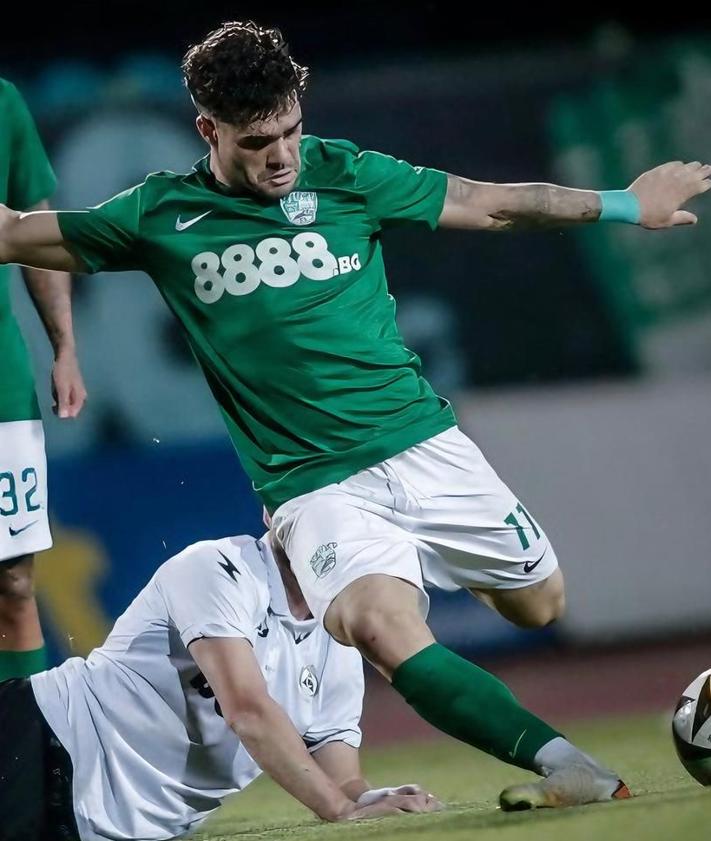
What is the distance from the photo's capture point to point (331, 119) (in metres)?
7.39

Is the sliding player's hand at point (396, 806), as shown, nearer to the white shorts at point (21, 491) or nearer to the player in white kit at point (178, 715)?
the player in white kit at point (178, 715)

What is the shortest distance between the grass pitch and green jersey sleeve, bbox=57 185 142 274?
131cm

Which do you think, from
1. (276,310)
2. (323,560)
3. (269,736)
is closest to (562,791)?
(269,736)

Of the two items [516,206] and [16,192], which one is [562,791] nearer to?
[516,206]

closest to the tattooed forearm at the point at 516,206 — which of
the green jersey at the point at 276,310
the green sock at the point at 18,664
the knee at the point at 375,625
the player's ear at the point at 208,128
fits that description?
the green jersey at the point at 276,310

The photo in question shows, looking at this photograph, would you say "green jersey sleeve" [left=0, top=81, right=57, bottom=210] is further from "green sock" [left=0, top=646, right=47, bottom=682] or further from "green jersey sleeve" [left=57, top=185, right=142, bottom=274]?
"green sock" [left=0, top=646, right=47, bottom=682]

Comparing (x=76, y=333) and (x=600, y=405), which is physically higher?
(x=76, y=333)

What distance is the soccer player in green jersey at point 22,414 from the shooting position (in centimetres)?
397

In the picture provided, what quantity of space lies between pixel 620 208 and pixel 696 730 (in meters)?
1.23

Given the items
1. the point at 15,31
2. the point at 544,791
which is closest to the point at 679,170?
the point at 544,791

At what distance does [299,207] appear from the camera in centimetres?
356

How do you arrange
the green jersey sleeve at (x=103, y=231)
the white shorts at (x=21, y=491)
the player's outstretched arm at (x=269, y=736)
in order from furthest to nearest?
1. the white shorts at (x=21, y=491)
2. the green jersey sleeve at (x=103, y=231)
3. the player's outstretched arm at (x=269, y=736)

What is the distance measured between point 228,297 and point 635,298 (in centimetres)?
441

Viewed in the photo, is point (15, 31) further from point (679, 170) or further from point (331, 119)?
point (679, 170)
